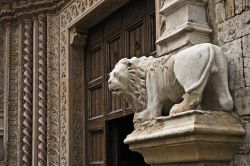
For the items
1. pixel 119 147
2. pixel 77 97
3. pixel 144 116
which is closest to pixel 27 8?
pixel 77 97

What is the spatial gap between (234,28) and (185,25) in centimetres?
28

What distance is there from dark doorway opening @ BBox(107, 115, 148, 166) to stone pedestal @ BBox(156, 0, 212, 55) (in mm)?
2224

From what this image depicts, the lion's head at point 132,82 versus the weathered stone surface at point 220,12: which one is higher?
the weathered stone surface at point 220,12

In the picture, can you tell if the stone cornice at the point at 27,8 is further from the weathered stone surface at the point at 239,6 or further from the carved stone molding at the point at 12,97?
the weathered stone surface at the point at 239,6

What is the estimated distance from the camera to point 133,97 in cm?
295

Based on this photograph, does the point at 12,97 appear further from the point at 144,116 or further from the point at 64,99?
the point at 144,116

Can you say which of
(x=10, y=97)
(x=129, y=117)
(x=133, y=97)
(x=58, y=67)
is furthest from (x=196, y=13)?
(x=10, y=97)

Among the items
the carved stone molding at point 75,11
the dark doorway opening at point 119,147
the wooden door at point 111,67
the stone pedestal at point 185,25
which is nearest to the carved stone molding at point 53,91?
the carved stone molding at point 75,11

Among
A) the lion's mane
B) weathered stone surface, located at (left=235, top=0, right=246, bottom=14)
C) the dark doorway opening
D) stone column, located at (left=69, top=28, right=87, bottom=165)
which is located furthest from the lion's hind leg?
stone column, located at (left=69, top=28, right=87, bottom=165)

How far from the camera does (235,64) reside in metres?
2.59

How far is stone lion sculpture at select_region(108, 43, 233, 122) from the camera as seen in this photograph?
97.9 inches

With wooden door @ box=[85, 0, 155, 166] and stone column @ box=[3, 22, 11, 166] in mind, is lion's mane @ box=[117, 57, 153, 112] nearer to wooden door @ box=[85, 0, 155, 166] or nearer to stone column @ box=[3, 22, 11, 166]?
wooden door @ box=[85, 0, 155, 166]

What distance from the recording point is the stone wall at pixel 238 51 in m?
2.51

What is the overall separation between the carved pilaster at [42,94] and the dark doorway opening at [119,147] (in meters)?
1.28
